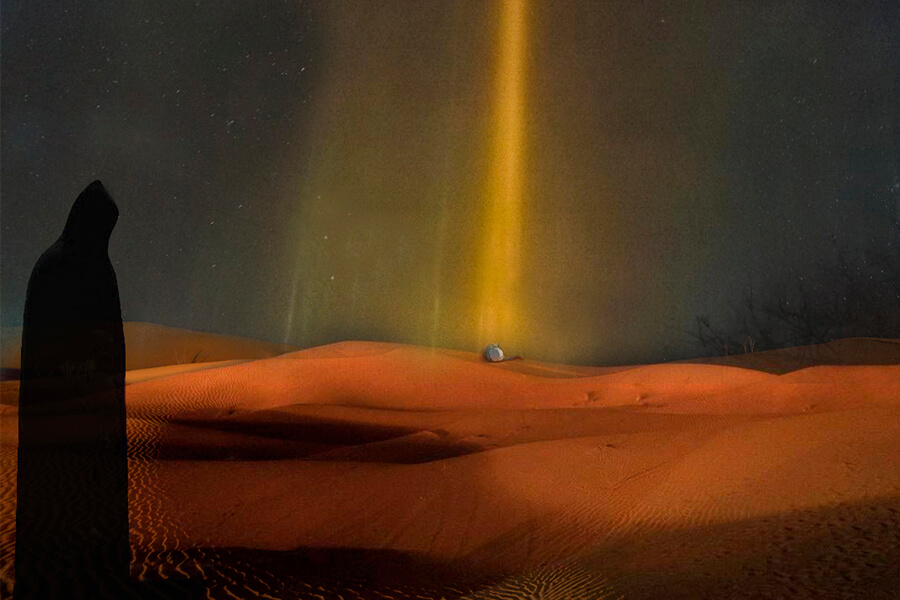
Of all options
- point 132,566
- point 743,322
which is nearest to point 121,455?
point 132,566

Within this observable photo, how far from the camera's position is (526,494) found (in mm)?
5676

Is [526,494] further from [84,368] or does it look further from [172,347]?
[172,347]

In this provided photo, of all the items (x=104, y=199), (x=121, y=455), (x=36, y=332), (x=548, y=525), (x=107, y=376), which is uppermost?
(x=104, y=199)

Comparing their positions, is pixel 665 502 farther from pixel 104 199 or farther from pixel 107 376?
pixel 104 199

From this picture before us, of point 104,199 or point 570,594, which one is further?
point 570,594

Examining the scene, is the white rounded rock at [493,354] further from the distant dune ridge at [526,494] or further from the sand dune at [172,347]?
the sand dune at [172,347]

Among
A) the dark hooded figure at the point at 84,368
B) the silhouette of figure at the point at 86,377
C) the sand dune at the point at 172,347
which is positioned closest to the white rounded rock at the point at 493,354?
the sand dune at the point at 172,347

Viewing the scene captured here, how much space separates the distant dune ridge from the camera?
3.43 m

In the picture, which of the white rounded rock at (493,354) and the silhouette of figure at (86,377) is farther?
the white rounded rock at (493,354)

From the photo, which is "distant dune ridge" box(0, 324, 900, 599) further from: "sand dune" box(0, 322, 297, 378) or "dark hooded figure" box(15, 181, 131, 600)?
"sand dune" box(0, 322, 297, 378)

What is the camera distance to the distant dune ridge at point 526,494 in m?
3.43

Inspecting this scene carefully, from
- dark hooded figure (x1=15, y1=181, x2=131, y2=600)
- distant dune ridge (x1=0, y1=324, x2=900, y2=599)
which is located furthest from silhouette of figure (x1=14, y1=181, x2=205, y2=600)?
distant dune ridge (x1=0, y1=324, x2=900, y2=599)

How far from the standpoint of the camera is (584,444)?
7293 millimetres

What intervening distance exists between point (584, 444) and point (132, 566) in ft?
16.8
